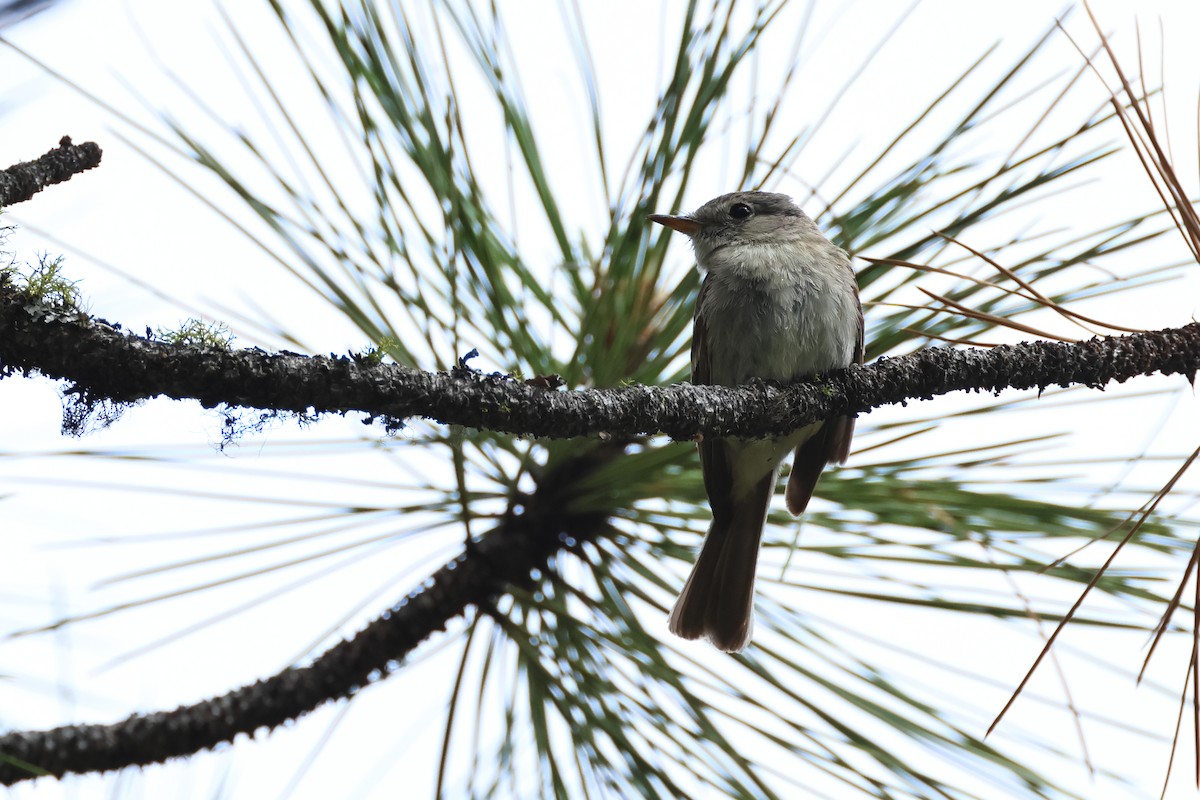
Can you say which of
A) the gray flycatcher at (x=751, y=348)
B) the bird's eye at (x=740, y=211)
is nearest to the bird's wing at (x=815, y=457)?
the gray flycatcher at (x=751, y=348)

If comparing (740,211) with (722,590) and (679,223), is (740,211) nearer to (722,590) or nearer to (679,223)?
(679,223)

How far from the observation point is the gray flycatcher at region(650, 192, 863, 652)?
7.20 ft

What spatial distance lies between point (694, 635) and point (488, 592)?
540 millimetres

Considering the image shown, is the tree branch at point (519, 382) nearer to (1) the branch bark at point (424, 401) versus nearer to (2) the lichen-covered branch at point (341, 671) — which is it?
(1) the branch bark at point (424, 401)

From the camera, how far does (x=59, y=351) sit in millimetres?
1022

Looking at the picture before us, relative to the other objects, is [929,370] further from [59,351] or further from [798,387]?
[59,351]

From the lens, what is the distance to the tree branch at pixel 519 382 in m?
1.03

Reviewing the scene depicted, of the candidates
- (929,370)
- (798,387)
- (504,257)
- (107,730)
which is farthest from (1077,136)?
(107,730)

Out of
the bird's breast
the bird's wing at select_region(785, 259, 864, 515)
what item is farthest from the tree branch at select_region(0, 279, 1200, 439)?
the bird's breast

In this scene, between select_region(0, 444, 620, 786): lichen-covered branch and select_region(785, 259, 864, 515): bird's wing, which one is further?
select_region(785, 259, 864, 515): bird's wing

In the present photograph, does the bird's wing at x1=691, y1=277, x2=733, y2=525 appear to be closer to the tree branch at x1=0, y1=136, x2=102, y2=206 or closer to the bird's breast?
the bird's breast

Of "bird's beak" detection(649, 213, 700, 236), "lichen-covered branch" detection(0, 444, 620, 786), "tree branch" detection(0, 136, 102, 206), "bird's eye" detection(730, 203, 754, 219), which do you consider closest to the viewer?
"tree branch" detection(0, 136, 102, 206)

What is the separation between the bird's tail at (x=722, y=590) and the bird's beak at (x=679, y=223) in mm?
602

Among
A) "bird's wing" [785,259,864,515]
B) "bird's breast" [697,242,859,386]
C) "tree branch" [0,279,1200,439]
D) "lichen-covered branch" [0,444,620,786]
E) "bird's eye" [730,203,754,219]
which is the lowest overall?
"lichen-covered branch" [0,444,620,786]
